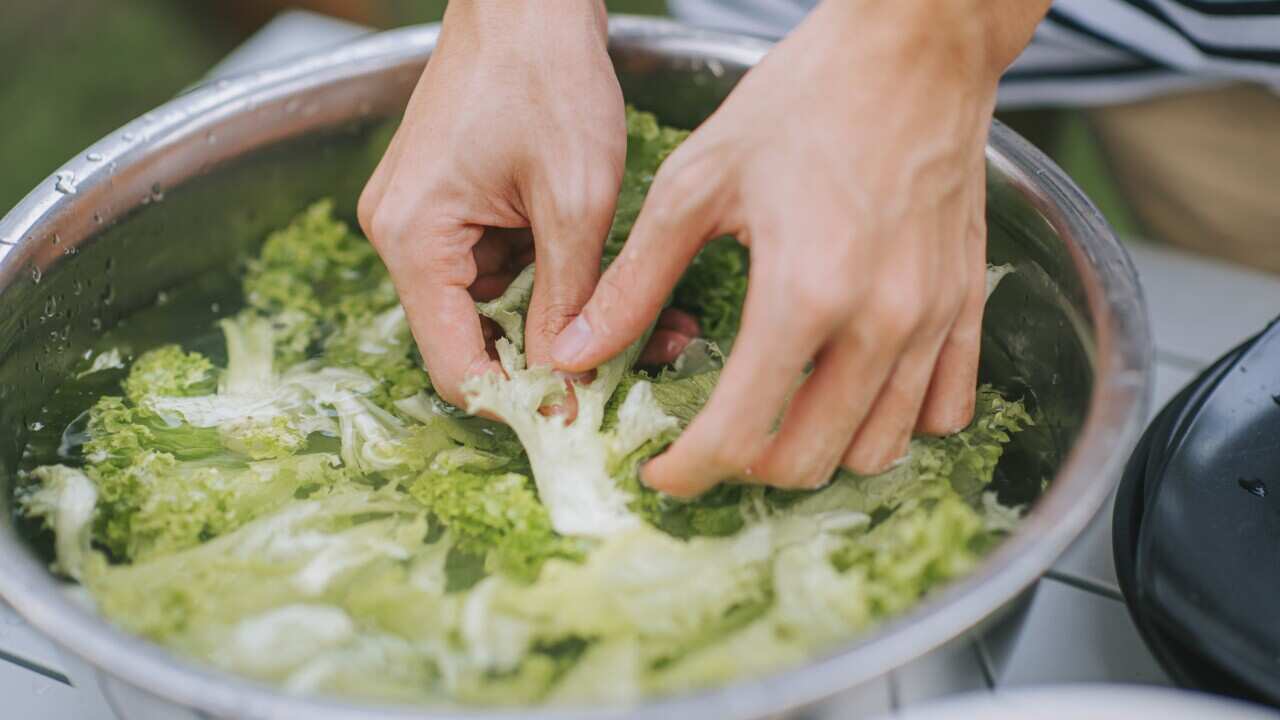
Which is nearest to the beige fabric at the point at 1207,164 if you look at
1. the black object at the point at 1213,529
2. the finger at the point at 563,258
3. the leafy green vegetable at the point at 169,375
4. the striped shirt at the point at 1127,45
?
the striped shirt at the point at 1127,45

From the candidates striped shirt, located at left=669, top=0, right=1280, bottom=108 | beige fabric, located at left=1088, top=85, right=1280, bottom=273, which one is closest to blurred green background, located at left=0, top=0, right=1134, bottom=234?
beige fabric, located at left=1088, top=85, right=1280, bottom=273

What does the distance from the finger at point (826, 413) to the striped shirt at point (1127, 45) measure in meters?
0.78

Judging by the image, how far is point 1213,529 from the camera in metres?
0.93

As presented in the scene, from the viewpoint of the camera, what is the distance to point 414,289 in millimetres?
1064

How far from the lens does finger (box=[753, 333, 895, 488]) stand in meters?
0.82

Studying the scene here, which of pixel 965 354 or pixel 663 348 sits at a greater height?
pixel 965 354

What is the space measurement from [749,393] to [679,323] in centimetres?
46

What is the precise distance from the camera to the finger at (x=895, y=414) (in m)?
0.87

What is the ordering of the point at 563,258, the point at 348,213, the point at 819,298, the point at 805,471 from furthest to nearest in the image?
the point at 348,213
the point at 563,258
the point at 805,471
the point at 819,298

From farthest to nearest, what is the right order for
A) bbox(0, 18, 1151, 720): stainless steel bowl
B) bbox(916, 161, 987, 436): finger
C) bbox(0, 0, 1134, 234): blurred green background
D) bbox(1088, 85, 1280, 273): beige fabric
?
bbox(0, 0, 1134, 234): blurred green background, bbox(1088, 85, 1280, 273): beige fabric, bbox(916, 161, 987, 436): finger, bbox(0, 18, 1151, 720): stainless steel bowl

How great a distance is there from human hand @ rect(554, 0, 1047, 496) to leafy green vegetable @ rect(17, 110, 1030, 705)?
0.08 m

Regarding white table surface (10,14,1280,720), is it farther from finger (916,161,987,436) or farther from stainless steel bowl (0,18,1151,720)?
finger (916,161,987,436)

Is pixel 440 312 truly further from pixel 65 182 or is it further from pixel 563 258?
pixel 65 182

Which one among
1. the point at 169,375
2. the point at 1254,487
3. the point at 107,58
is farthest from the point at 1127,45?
the point at 107,58
